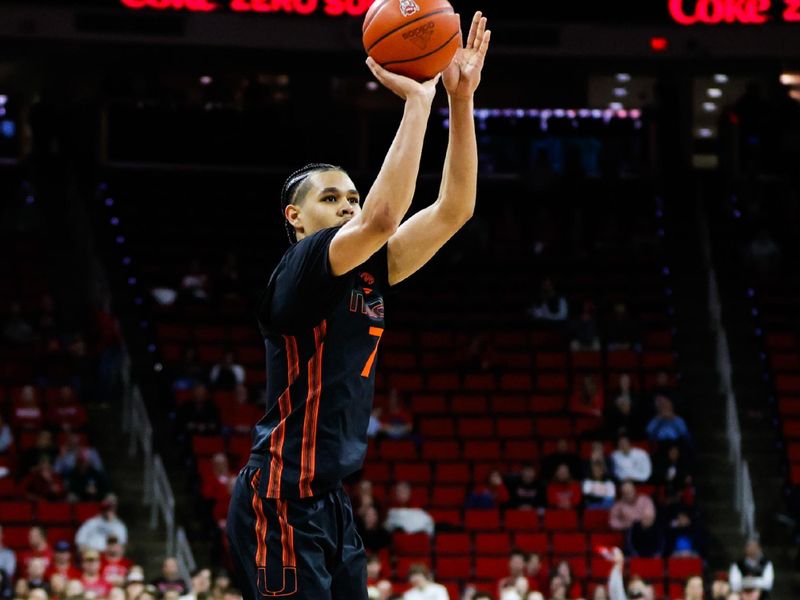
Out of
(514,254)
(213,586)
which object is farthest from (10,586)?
(514,254)

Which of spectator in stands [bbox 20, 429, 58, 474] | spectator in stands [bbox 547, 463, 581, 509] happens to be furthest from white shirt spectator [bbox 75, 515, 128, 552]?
spectator in stands [bbox 547, 463, 581, 509]

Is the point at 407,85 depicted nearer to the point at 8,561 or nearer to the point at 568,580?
the point at 568,580

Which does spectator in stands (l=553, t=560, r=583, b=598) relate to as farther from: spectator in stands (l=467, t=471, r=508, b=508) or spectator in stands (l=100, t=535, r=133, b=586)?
spectator in stands (l=100, t=535, r=133, b=586)

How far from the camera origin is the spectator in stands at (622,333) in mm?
19552

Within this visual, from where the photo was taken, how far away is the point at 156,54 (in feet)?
60.4

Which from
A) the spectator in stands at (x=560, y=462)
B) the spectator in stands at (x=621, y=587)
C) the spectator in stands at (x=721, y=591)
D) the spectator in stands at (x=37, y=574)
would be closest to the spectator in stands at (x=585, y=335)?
the spectator in stands at (x=560, y=462)

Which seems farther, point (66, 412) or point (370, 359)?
point (66, 412)

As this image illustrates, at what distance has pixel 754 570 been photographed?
15062 mm

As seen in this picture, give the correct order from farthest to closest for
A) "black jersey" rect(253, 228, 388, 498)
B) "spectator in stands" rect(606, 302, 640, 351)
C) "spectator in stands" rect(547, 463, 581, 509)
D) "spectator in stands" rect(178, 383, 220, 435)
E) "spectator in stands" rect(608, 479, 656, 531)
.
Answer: "spectator in stands" rect(606, 302, 640, 351), "spectator in stands" rect(178, 383, 220, 435), "spectator in stands" rect(547, 463, 581, 509), "spectator in stands" rect(608, 479, 656, 531), "black jersey" rect(253, 228, 388, 498)

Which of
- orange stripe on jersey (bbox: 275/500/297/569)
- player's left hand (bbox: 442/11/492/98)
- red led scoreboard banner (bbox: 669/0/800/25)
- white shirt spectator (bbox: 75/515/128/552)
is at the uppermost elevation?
red led scoreboard banner (bbox: 669/0/800/25)

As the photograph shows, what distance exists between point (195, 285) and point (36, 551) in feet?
21.3

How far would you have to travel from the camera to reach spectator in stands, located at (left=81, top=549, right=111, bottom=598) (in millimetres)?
13570

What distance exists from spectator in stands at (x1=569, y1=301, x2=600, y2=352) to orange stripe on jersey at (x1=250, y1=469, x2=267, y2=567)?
50.7 ft

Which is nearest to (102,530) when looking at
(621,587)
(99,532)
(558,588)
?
(99,532)
